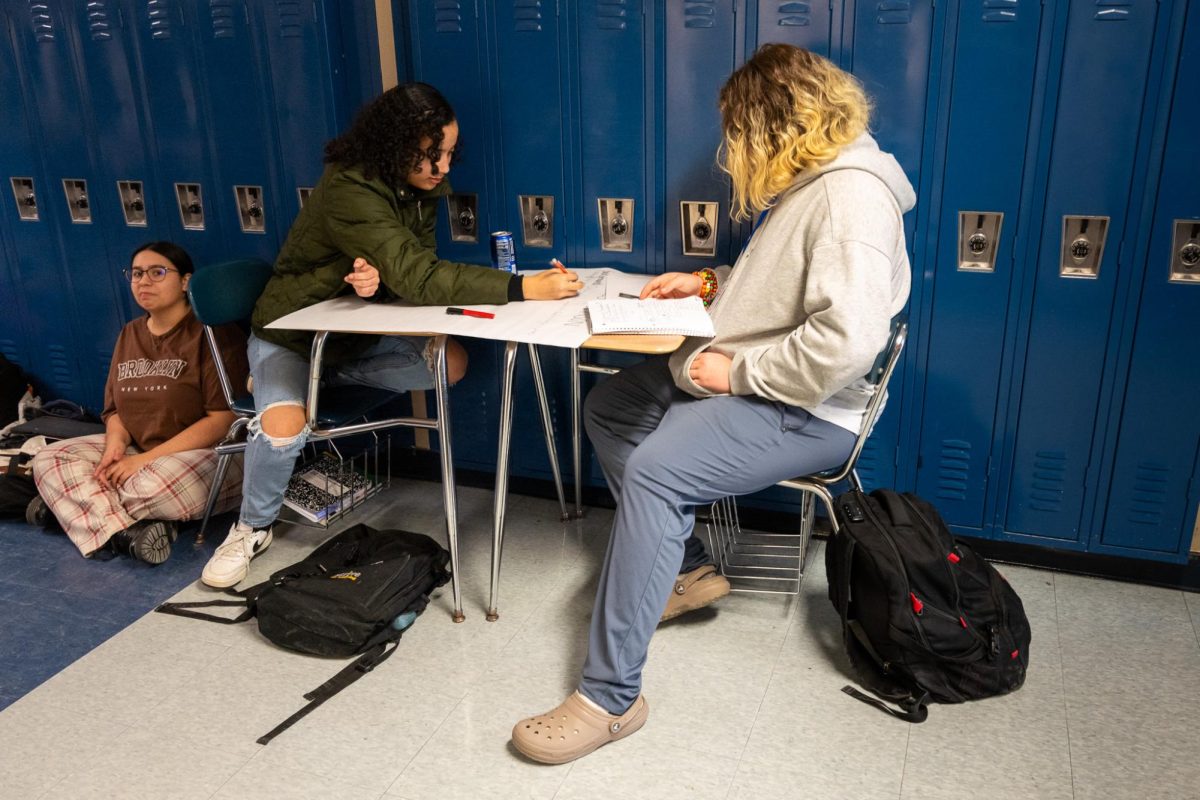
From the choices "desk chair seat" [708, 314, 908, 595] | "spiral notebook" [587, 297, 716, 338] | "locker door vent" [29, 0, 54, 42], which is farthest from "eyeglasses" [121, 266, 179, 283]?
"desk chair seat" [708, 314, 908, 595]

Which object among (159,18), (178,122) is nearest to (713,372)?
(178,122)

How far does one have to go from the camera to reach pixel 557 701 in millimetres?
2303

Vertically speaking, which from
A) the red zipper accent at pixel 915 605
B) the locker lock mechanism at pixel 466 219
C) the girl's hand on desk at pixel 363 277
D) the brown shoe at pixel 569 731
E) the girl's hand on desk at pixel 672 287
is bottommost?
the brown shoe at pixel 569 731

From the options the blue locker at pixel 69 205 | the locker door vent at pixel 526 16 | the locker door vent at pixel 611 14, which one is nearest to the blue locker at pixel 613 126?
Result: the locker door vent at pixel 611 14

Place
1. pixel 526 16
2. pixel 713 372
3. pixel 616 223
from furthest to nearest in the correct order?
1. pixel 616 223
2. pixel 526 16
3. pixel 713 372

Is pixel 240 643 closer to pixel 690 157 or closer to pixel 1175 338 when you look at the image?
pixel 690 157

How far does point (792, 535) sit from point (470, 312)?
4.22ft

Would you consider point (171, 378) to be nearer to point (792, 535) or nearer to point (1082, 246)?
point (792, 535)

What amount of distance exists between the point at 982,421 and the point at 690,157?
1134 millimetres

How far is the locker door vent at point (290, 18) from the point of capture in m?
3.04

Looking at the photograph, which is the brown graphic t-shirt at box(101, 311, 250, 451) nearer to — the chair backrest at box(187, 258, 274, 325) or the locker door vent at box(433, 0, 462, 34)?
the chair backrest at box(187, 258, 274, 325)

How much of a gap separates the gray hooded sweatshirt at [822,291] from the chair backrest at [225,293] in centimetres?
143

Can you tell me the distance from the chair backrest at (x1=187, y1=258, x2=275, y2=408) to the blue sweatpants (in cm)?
142

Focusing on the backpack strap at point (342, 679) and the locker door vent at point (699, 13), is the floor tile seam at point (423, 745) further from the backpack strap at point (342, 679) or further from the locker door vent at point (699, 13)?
the locker door vent at point (699, 13)
